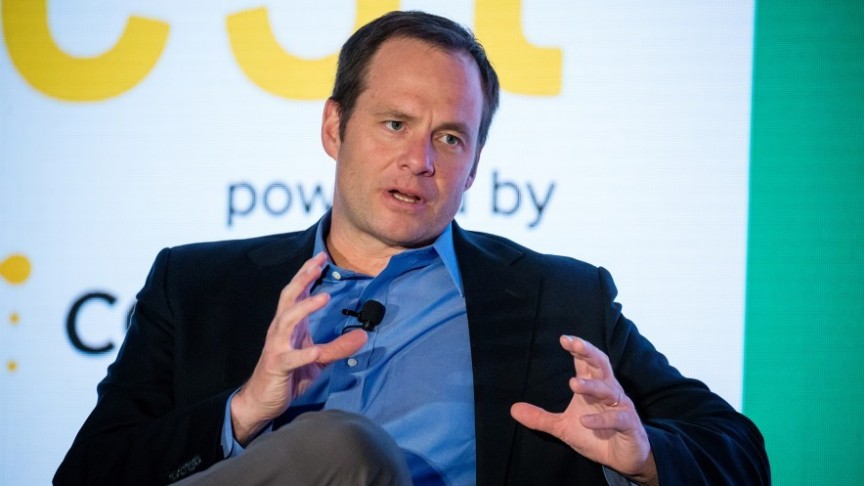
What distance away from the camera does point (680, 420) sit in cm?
206

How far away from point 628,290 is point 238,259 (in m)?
1.09

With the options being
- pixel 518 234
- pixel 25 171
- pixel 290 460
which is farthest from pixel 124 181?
pixel 290 460

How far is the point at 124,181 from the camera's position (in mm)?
2826

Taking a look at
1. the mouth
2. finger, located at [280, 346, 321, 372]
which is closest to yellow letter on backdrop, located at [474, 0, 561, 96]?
the mouth

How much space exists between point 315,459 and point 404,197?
93cm

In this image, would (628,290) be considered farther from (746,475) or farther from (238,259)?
(238,259)

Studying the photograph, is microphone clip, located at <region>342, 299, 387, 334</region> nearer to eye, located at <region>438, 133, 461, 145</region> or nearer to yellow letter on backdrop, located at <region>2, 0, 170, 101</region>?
eye, located at <region>438, 133, 461, 145</region>

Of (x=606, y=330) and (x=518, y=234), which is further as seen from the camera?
(x=518, y=234)

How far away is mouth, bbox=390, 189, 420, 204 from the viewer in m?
2.21

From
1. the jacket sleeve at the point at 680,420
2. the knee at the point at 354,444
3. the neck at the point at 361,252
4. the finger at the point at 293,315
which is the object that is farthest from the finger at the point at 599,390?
the neck at the point at 361,252

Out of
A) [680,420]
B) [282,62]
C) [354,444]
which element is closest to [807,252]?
[680,420]

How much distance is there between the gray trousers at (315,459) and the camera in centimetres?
140

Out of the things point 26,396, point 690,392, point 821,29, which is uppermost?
point 821,29

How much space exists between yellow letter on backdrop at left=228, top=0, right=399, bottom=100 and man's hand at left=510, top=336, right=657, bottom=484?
140 centimetres
